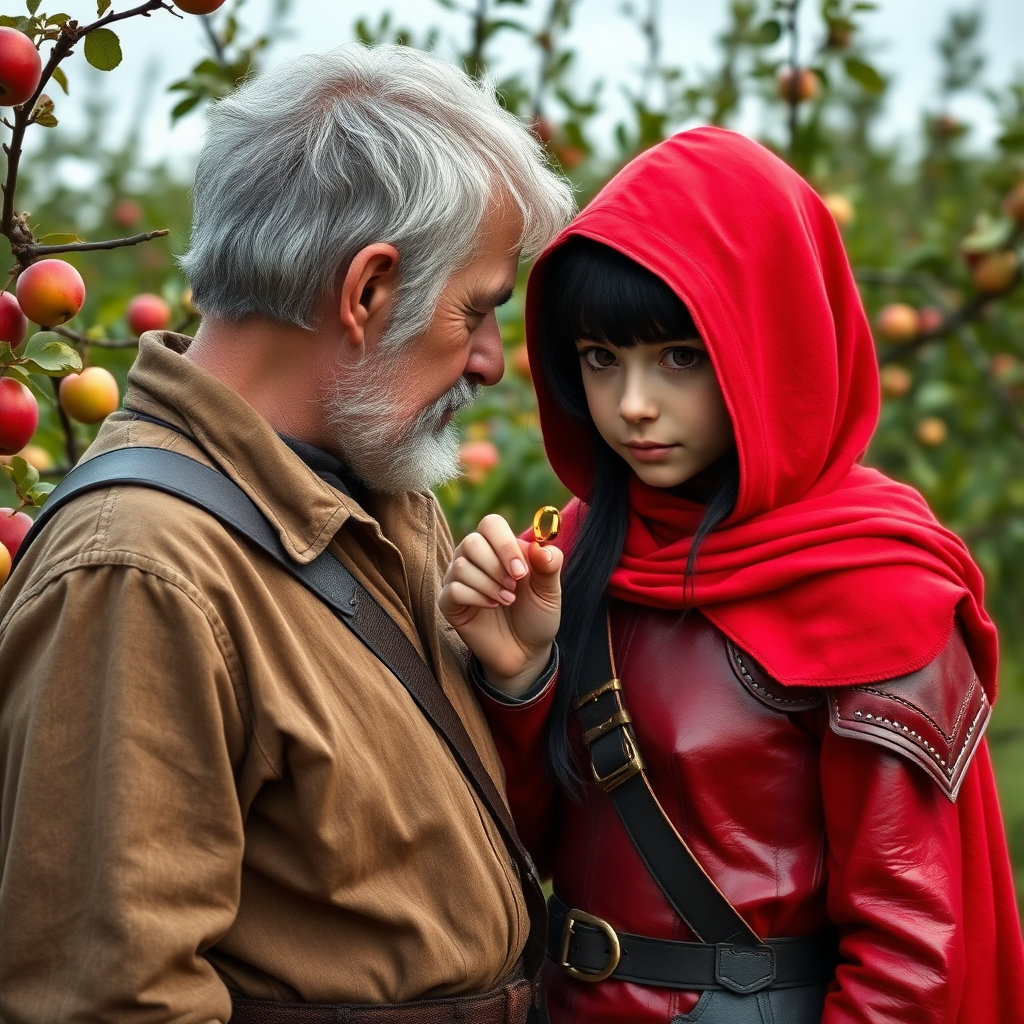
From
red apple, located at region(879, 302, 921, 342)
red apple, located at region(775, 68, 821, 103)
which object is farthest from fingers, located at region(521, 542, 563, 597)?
red apple, located at region(879, 302, 921, 342)

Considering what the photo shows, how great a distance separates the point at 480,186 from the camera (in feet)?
6.51

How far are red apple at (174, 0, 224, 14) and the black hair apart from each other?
24.1 inches

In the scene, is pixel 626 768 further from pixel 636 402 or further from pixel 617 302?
pixel 617 302

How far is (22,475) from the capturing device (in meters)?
1.83

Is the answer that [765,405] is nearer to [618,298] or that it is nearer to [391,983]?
[618,298]

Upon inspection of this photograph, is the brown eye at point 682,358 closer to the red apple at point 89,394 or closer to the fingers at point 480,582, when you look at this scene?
the fingers at point 480,582

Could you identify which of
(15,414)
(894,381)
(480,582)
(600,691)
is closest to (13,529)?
(15,414)

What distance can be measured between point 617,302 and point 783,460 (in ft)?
1.12

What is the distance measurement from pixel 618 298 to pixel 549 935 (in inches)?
39.3

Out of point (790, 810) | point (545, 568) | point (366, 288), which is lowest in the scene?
point (790, 810)

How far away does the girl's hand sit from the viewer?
6.39 feet

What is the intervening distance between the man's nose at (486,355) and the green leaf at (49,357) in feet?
1.95

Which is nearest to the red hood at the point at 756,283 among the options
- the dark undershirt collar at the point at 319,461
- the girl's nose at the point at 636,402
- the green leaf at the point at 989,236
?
the girl's nose at the point at 636,402

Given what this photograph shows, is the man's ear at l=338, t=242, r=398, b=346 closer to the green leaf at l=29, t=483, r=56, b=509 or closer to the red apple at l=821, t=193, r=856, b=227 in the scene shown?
the green leaf at l=29, t=483, r=56, b=509
